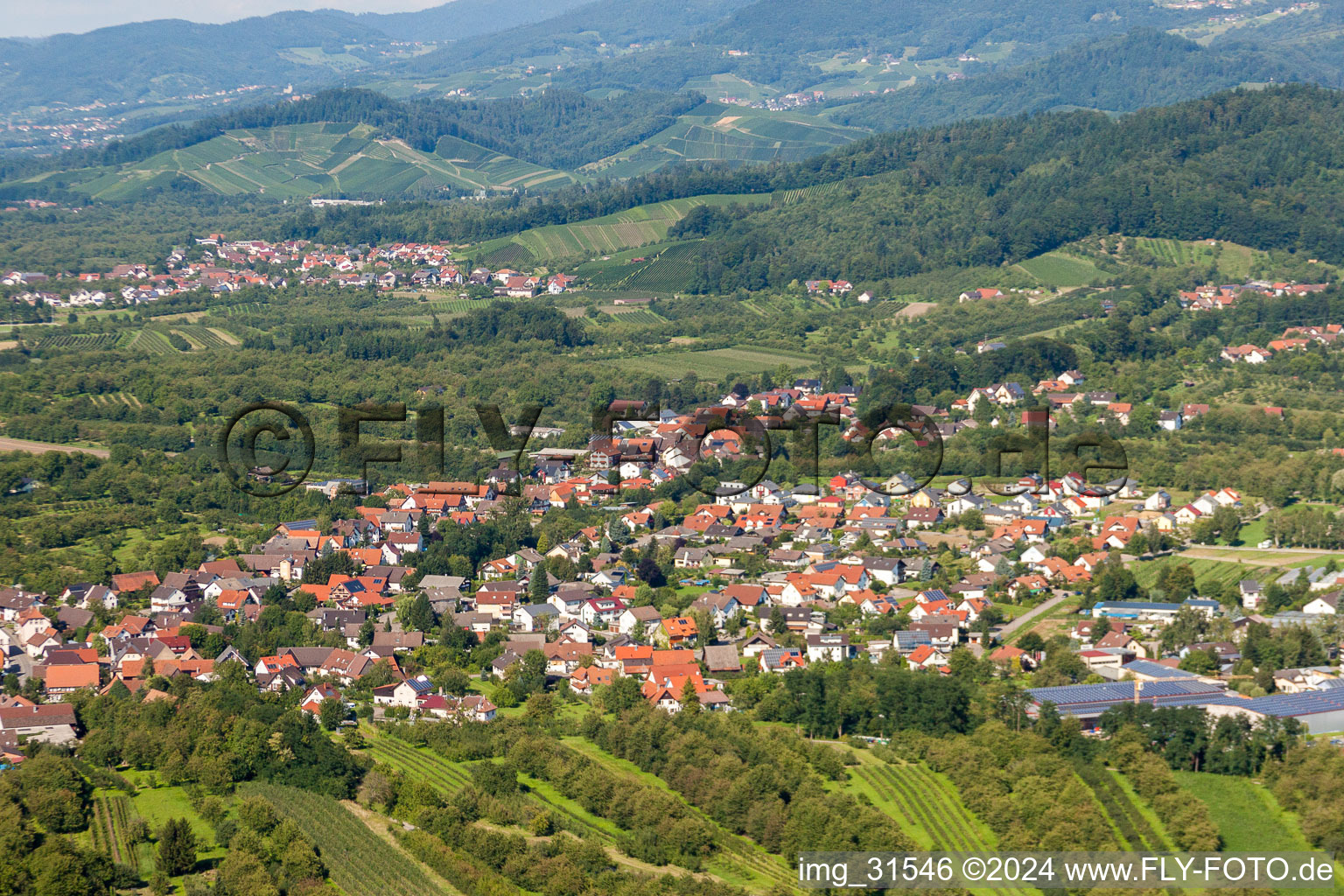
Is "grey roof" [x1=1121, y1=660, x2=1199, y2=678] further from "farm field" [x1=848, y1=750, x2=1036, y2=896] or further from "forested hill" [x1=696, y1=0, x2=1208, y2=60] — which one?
"forested hill" [x1=696, y1=0, x2=1208, y2=60]

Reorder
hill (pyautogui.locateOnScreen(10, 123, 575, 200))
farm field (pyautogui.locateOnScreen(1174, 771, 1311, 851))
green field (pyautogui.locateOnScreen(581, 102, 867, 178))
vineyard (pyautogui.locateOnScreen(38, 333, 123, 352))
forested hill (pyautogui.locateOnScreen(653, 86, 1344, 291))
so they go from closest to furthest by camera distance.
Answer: farm field (pyautogui.locateOnScreen(1174, 771, 1311, 851)) < vineyard (pyautogui.locateOnScreen(38, 333, 123, 352)) < forested hill (pyautogui.locateOnScreen(653, 86, 1344, 291)) < hill (pyautogui.locateOnScreen(10, 123, 575, 200)) < green field (pyautogui.locateOnScreen(581, 102, 867, 178))

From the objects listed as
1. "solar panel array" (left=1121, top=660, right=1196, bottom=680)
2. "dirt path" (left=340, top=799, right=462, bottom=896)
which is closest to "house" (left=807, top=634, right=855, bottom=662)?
"solar panel array" (left=1121, top=660, right=1196, bottom=680)

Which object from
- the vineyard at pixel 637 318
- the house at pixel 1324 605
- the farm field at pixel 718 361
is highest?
the vineyard at pixel 637 318

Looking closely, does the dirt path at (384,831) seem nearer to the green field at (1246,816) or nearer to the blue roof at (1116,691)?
the blue roof at (1116,691)

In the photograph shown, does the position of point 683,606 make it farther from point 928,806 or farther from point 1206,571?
point 1206,571

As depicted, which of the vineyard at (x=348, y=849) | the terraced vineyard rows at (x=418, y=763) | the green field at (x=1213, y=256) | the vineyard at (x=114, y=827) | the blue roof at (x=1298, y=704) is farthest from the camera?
the green field at (x=1213, y=256)

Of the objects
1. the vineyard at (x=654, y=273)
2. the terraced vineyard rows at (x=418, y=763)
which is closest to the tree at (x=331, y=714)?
the terraced vineyard rows at (x=418, y=763)
